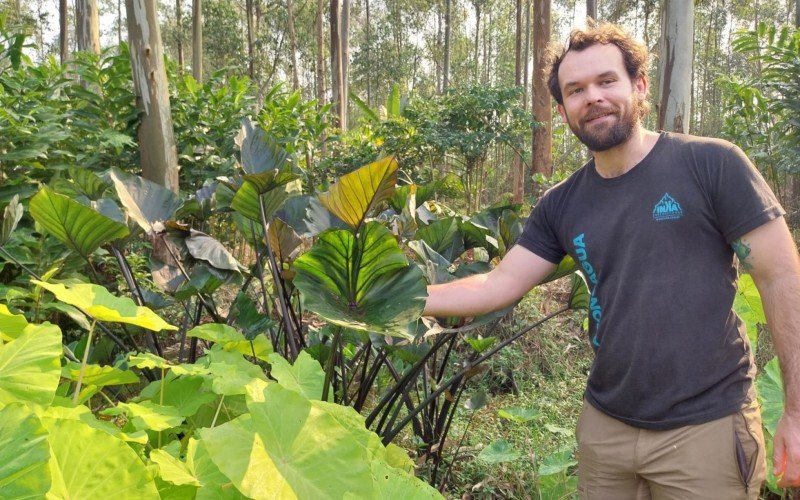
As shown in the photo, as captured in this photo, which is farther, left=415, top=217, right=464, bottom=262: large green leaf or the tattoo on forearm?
left=415, top=217, right=464, bottom=262: large green leaf

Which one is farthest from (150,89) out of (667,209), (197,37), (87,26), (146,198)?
(197,37)

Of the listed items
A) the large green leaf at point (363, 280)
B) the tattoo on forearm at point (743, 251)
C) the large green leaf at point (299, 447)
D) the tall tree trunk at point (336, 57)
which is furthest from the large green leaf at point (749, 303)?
the tall tree trunk at point (336, 57)

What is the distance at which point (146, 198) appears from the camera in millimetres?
1939

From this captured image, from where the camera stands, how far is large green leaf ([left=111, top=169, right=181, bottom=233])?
1.86 m

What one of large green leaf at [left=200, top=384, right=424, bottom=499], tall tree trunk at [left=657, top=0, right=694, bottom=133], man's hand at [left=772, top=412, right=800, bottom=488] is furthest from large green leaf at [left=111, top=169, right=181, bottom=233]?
tall tree trunk at [left=657, top=0, right=694, bottom=133]

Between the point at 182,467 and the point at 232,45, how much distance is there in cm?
2026

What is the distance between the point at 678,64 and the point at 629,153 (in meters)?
2.92

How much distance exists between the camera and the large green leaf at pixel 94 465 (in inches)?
26.4

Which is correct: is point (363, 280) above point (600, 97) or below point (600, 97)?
below

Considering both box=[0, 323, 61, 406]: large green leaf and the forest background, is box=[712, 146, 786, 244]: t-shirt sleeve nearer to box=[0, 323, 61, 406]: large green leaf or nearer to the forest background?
the forest background

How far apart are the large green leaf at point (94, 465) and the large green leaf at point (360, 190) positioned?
58 centimetres

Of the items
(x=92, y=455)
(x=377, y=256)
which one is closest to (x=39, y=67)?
(x=377, y=256)

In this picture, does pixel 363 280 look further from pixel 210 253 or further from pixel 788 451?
pixel 788 451

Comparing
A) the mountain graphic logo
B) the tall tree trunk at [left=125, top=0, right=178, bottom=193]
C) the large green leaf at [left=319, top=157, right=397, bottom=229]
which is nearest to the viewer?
the large green leaf at [left=319, top=157, right=397, bottom=229]
